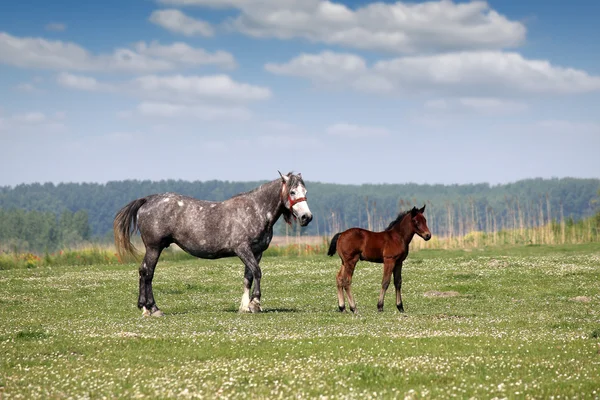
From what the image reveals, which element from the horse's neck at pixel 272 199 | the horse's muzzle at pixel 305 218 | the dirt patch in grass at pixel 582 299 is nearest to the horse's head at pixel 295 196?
the horse's muzzle at pixel 305 218

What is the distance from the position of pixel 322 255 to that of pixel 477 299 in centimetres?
2141

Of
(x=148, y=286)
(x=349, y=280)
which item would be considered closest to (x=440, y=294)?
(x=349, y=280)

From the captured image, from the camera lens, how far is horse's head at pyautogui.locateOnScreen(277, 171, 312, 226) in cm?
2102

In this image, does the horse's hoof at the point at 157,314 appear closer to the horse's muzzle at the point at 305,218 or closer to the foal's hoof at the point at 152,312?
the foal's hoof at the point at 152,312

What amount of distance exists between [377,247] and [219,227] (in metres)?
4.67

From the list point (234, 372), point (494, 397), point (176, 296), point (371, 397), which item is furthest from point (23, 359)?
point (176, 296)

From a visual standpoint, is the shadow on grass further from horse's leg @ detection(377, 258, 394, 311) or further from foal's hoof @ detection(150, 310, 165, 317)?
horse's leg @ detection(377, 258, 394, 311)

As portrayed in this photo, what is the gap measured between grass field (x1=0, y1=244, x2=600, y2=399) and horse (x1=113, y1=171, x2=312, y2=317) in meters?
1.13

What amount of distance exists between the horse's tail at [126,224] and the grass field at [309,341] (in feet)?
7.04

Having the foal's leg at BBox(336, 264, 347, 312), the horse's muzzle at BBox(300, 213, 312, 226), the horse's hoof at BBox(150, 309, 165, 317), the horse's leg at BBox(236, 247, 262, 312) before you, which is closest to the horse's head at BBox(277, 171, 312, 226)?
the horse's muzzle at BBox(300, 213, 312, 226)

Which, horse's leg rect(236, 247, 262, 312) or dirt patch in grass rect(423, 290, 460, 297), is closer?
horse's leg rect(236, 247, 262, 312)

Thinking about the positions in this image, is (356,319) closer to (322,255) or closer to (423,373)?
(423,373)

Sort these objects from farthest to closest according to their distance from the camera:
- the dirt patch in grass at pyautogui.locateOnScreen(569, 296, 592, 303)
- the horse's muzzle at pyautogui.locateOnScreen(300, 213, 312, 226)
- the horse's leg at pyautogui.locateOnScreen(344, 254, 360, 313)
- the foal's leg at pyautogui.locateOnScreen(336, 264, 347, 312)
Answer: the dirt patch in grass at pyautogui.locateOnScreen(569, 296, 592, 303) → the foal's leg at pyautogui.locateOnScreen(336, 264, 347, 312) → the horse's leg at pyautogui.locateOnScreen(344, 254, 360, 313) → the horse's muzzle at pyautogui.locateOnScreen(300, 213, 312, 226)

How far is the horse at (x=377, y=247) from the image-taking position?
70.2 ft
